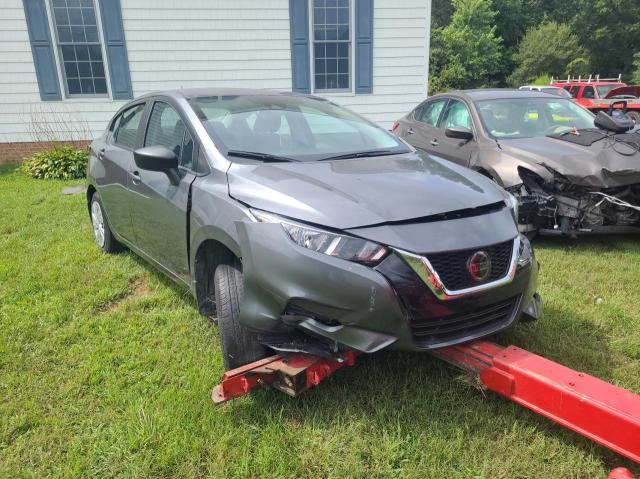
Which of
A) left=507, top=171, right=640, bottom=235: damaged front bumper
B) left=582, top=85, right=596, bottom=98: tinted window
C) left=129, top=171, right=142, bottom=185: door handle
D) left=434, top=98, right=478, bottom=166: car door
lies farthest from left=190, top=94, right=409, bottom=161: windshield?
left=582, top=85, right=596, bottom=98: tinted window

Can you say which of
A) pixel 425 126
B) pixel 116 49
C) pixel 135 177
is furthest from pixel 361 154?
pixel 116 49

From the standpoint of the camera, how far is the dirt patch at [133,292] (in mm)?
3752

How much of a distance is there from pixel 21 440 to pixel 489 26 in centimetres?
5652

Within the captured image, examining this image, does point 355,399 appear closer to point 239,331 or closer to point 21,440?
point 239,331

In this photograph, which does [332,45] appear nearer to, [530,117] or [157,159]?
[530,117]

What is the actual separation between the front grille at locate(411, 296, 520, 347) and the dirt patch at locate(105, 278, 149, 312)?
8.11 ft

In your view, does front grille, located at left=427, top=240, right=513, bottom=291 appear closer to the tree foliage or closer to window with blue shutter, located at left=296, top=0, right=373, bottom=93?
window with blue shutter, located at left=296, top=0, right=373, bottom=93

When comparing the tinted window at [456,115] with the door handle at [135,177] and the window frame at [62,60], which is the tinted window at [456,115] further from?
the window frame at [62,60]

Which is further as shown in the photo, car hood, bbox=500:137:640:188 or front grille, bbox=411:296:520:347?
car hood, bbox=500:137:640:188

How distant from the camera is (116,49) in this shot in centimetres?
987

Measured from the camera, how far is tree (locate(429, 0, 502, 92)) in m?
47.3

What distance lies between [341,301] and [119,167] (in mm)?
2613

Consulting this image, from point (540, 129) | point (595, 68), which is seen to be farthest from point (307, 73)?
point (595, 68)

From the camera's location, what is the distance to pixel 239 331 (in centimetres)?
246
